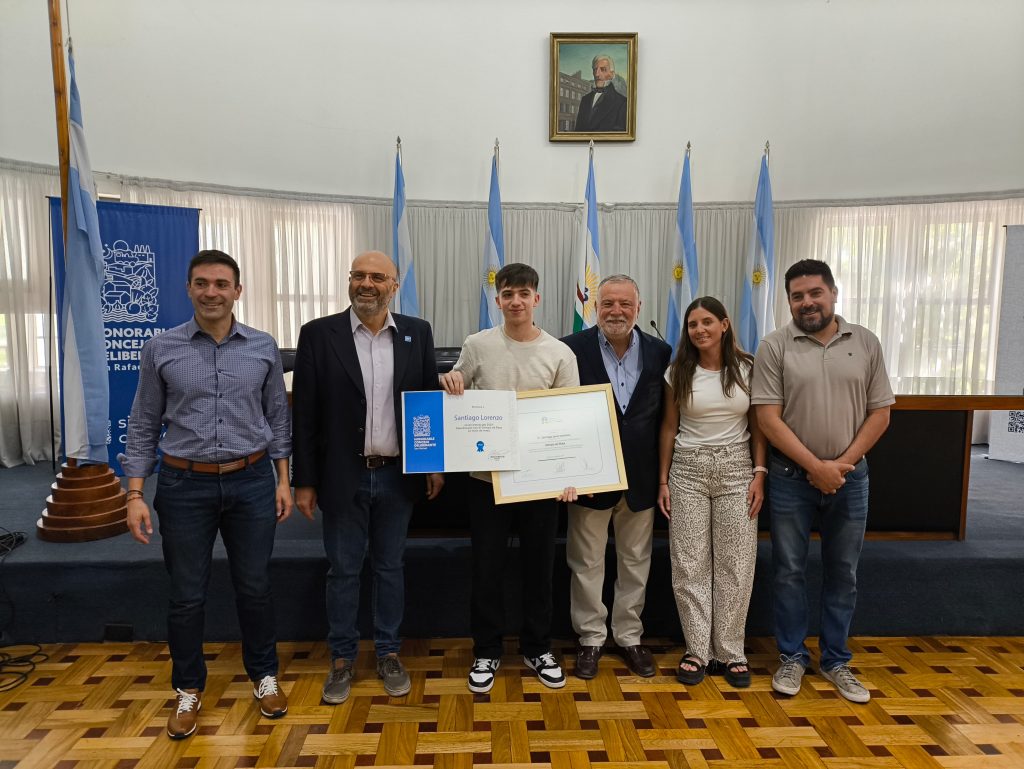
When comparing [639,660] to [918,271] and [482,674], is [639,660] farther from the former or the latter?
[918,271]

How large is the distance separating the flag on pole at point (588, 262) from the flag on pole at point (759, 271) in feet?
4.68

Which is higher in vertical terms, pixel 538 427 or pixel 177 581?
pixel 538 427

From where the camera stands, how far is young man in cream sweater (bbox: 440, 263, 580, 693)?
83.9 inches

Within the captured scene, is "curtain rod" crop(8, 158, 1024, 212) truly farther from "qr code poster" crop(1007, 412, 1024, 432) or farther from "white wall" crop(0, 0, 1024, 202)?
"qr code poster" crop(1007, 412, 1024, 432)

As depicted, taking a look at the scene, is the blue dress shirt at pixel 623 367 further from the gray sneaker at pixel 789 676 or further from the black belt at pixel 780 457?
the gray sneaker at pixel 789 676

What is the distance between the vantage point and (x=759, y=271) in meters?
5.95

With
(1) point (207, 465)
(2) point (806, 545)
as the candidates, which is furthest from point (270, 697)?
(2) point (806, 545)

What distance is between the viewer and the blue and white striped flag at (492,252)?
593cm

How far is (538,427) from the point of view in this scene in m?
2.19

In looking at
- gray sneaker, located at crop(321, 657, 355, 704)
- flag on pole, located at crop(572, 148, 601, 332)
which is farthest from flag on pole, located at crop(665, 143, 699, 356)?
gray sneaker, located at crop(321, 657, 355, 704)

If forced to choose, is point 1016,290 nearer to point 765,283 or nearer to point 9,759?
point 765,283

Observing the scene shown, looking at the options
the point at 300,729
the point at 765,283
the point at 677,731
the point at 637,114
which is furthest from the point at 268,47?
the point at 677,731

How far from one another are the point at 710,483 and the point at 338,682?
4.84 feet

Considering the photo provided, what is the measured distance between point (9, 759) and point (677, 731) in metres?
2.04
